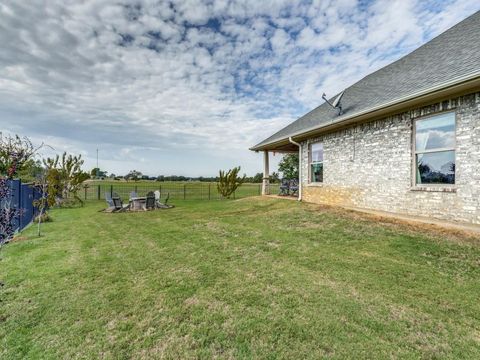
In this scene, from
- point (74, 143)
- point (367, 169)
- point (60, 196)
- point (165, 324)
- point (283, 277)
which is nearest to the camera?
point (165, 324)

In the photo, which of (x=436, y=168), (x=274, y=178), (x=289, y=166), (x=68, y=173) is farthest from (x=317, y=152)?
(x=68, y=173)

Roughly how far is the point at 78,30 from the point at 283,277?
10.7 m

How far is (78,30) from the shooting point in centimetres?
→ 912

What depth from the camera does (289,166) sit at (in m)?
19.7

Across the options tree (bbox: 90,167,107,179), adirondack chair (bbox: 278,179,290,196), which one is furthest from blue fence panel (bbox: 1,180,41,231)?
adirondack chair (bbox: 278,179,290,196)

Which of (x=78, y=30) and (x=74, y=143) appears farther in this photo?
(x=74, y=143)

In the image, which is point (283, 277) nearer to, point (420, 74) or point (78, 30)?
point (420, 74)

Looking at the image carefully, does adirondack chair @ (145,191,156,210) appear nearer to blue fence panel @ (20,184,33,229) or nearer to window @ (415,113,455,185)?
blue fence panel @ (20,184,33,229)

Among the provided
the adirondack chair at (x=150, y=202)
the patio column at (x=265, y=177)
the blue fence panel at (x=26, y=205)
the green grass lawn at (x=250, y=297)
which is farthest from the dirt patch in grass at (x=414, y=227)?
the blue fence panel at (x=26, y=205)

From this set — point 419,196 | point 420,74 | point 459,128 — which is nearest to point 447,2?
point 420,74

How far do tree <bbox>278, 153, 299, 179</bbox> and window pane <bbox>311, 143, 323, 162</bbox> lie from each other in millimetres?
8079

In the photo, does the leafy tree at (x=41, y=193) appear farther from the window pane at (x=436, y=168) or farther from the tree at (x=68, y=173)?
the window pane at (x=436, y=168)

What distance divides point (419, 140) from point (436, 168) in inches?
33.0

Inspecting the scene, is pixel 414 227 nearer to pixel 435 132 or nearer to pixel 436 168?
pixel 436 168
